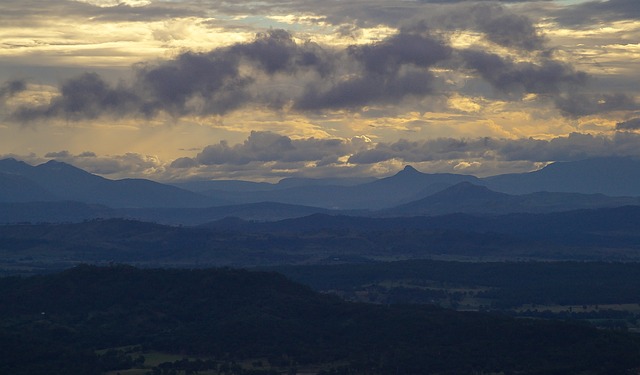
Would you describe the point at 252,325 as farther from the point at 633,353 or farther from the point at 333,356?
the point at 633,353

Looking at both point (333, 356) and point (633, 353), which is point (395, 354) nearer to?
point (333, 356)

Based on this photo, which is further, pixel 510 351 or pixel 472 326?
pixel 472 326

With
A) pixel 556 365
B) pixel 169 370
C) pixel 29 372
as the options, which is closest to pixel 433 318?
pixel 556 365

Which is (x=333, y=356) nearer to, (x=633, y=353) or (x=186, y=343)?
(x=186, y=343)

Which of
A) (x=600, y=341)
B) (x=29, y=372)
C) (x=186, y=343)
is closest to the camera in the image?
(x=29, y=372)

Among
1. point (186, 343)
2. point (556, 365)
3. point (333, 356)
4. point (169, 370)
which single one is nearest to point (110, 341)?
point (186, 343)

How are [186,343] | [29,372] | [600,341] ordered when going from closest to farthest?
[29,372] < [600,341] < [186,343]

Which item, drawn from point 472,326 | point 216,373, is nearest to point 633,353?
point 472,326

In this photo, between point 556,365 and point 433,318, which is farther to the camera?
point 433,318
